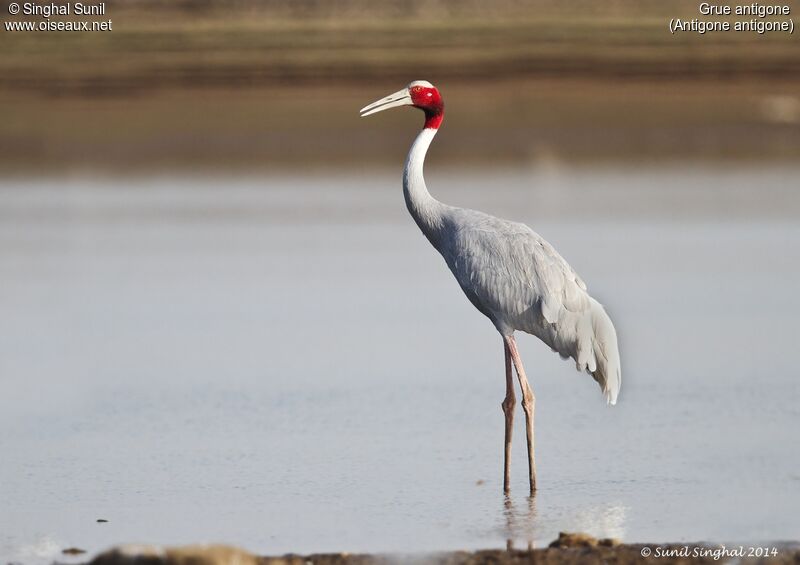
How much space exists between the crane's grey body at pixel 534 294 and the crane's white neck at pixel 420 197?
0.35m

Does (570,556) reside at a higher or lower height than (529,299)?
lower

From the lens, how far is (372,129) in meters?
29.6

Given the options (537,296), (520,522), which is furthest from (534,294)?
(520,522)

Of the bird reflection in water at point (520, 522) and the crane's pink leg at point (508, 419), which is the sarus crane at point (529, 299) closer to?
the crane's pink leg at point (508, 419)

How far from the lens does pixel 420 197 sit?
9.38 metres

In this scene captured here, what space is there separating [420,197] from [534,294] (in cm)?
113

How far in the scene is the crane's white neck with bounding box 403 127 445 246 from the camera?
9344mm

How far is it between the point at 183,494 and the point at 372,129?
21.7 meters

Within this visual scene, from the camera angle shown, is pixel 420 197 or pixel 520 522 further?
pixel 420 197

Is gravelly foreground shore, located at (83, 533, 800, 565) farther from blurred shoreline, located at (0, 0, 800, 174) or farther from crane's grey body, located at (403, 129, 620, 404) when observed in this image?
blurred shoreline, located at (0, 0, 800, 174)

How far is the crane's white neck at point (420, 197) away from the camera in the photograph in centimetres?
934

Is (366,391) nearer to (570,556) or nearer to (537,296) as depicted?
(537,296)

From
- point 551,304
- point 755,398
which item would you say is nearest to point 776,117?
point 755,398

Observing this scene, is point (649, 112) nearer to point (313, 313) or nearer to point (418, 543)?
point (313, 313)
